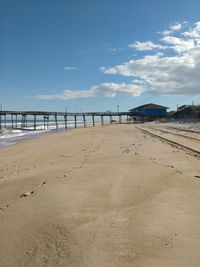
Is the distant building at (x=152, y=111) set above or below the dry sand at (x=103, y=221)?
above

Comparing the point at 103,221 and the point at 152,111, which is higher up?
the point at 152,111

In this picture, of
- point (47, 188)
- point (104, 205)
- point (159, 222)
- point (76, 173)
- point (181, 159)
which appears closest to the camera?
point (159, 222)

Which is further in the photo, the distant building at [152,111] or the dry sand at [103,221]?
the distant building at [152,111]

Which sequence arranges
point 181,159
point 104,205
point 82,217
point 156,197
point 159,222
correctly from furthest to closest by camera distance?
point 181,159 → point 156,197 → point 104,205 → point 82,217 → point 159,222

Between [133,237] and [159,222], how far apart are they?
58 cm

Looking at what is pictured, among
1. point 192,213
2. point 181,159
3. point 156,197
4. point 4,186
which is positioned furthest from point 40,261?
point 181,159

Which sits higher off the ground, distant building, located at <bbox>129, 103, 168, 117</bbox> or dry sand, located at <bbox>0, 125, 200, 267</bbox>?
distant building, located at <bbox>129, 103, 168, 117</bbox>

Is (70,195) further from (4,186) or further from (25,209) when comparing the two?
(4,186)

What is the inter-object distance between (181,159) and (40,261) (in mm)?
7220

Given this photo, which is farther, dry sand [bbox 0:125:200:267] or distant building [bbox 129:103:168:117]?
distant building [bbox 129:103:168:117]

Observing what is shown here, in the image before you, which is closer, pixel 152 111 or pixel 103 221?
pixel 103 221

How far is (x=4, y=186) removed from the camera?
7562 mm

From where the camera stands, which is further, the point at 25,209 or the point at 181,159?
the point at 181,159

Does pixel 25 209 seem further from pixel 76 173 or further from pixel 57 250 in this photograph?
pixel 76 173
